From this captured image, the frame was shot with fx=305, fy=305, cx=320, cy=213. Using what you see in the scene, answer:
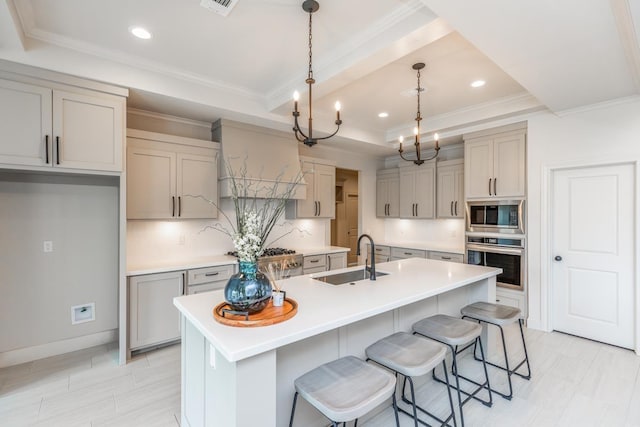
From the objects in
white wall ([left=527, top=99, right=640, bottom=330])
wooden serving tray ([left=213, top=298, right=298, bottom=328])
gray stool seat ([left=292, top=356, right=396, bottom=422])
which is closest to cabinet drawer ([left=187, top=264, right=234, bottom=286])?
wooden serving tray ([left=213, top=298, right=298, bottom=328])

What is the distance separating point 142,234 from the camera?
3.58m

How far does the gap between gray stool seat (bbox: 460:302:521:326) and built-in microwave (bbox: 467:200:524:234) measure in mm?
1726

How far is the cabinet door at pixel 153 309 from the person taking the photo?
3.03m

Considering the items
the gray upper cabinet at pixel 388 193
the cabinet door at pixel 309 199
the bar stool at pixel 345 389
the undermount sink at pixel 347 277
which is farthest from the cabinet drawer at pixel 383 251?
the bar stool at pixel 345 389

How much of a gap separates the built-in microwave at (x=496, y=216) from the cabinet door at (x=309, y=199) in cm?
231

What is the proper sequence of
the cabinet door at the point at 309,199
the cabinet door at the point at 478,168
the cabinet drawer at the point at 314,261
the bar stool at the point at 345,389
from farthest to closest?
the cabinet door at the point at 309,199 < the cabinet drawer at the point at 314,261 < the cabinet door at the point at 478,168 < the bar stool at the point at 345,389

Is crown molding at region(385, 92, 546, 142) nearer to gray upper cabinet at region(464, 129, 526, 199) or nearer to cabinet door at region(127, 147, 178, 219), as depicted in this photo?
gray upper cabinet at region(464, 129, 526, 199)

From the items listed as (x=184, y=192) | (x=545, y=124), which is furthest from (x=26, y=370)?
(x=545, y=124)

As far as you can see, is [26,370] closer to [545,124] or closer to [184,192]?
[184,192]

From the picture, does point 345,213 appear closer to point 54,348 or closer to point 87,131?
point 87,131

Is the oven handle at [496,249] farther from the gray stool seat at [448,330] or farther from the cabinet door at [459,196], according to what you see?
the gray stool seat at [448,330]

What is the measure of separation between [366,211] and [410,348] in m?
4.29

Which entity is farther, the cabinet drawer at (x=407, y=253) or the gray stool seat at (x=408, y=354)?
the cabinet drawer at (x=407, y=253)

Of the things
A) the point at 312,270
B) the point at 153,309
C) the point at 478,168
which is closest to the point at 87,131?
the point at 153,309
